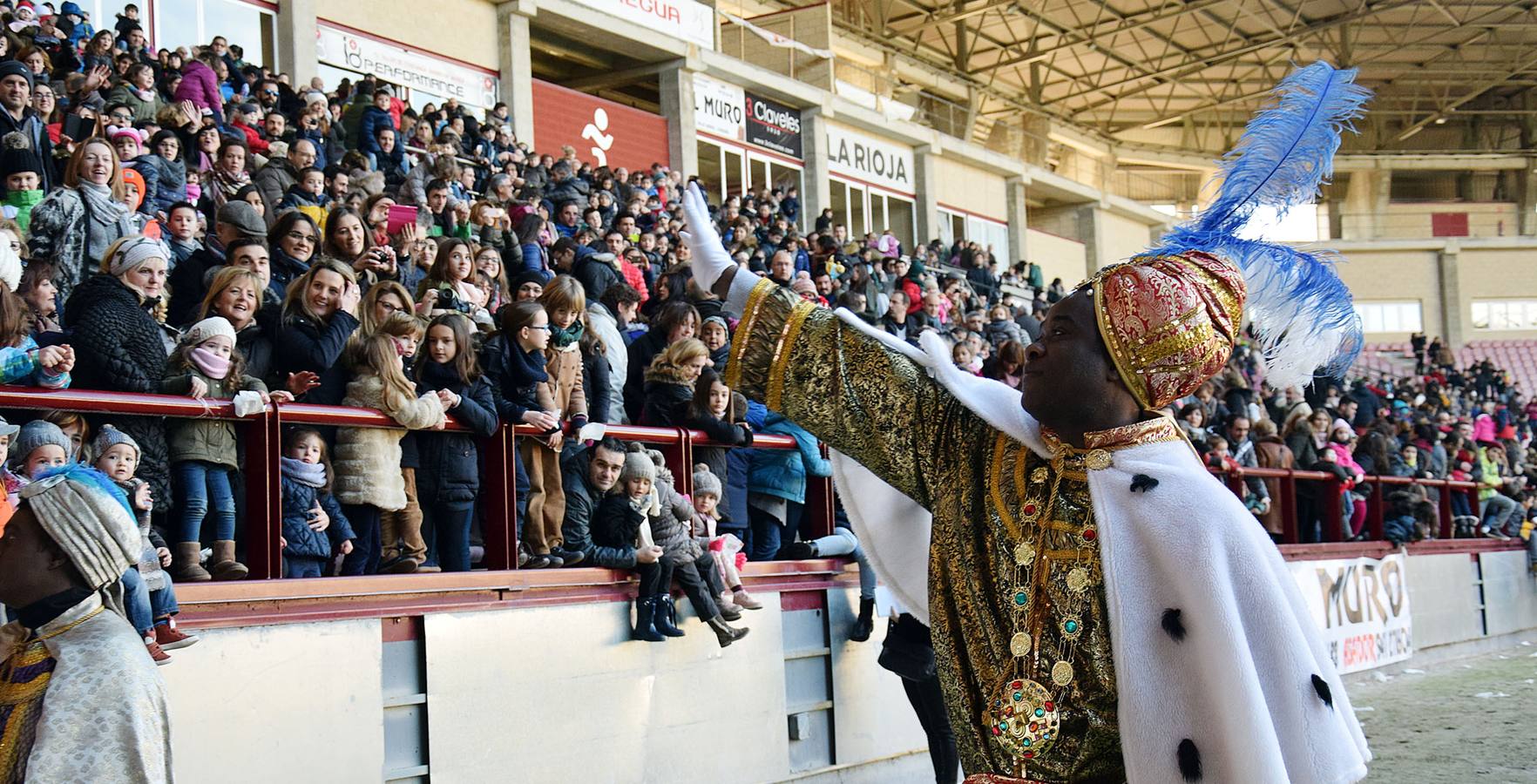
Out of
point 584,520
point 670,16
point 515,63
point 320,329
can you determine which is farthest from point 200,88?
point 670,16

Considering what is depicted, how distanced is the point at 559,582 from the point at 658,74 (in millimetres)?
19929

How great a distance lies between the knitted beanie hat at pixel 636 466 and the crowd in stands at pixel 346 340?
0.01 m

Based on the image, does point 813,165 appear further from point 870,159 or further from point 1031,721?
point 1031,721

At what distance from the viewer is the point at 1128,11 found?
35.9m

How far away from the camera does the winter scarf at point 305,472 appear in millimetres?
5871

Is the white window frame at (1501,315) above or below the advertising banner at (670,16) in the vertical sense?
below

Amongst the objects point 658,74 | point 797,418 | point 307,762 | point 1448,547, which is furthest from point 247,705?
point 658,74

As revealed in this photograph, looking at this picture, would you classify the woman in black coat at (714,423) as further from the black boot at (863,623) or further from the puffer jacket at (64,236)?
the puffer jacket at (64,236)

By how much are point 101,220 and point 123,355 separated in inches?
90.0

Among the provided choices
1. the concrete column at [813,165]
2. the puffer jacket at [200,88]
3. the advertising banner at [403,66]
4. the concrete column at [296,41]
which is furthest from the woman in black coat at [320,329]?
the concrete column at [813,165]

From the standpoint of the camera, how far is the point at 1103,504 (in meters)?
3.09

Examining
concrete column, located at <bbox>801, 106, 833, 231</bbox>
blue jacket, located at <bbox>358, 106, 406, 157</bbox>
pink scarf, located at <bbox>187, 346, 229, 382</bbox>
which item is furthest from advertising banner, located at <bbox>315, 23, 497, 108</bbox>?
pink scarf, located at <bbox>187, 346, 229, 382</bbox>

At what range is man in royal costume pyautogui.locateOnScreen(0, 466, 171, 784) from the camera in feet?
10.6

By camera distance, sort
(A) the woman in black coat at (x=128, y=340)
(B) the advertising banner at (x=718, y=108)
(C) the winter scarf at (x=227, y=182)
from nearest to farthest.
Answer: (A) the woman in black coat at (x=128, y=340), (C) the winter scarf at (x=227, y=182), (B) the advertising banner at (x=718, y=108)
